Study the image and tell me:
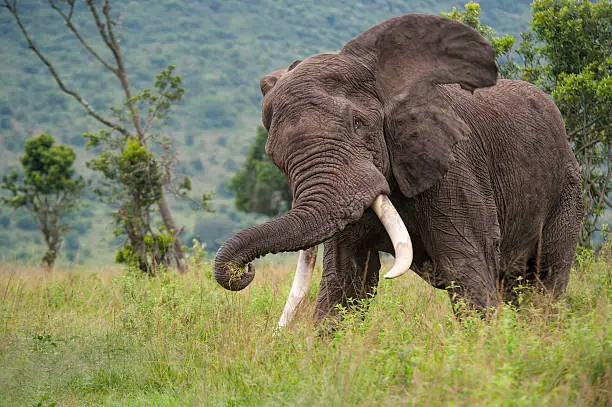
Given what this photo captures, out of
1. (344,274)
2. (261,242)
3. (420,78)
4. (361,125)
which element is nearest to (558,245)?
(344,274)

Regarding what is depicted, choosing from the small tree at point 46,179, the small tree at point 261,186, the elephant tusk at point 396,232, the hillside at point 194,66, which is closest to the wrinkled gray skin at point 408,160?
the elephant tusk at point 396,232

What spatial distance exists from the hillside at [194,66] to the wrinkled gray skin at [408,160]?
1967 inches

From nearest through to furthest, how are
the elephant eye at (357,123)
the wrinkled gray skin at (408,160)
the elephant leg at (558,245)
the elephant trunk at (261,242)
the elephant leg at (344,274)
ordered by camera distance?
the elephant trunk at (261,242), the wrinkled gray skin at (408,160), the elephant eye at (357,123), the elephant leg at (344,274), the elephant leg at (558,245)

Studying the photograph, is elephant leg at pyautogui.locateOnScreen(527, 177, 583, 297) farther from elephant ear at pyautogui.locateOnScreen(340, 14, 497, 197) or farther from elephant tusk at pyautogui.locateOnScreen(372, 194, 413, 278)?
elephant tusk at pyautogui.locateOnScreen(372, 194, 413, 278)

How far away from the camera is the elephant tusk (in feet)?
17.8

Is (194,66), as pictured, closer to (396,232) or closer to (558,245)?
(558,245)

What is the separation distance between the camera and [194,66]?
Answer: 9838cm

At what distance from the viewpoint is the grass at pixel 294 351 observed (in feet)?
14.4

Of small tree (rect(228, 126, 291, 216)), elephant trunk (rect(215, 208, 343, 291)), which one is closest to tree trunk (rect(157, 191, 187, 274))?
elephant trunk (rect(215, 208, 343, 291))

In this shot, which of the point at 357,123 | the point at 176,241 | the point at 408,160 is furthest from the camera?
the point at 176,241

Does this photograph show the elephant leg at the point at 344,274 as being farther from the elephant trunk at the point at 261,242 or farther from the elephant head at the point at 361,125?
the elephant trunk at the point at 261,242

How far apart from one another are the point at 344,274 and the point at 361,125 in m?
1.36

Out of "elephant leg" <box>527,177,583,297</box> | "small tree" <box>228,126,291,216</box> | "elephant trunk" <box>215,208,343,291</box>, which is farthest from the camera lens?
"small tree" <box>228,126,291,216</box>

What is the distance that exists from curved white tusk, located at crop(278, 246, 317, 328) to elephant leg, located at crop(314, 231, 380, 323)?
188 millimetres
